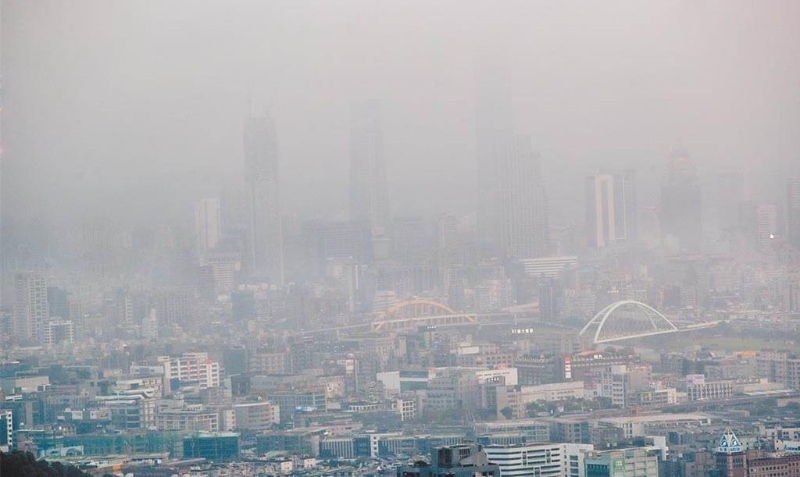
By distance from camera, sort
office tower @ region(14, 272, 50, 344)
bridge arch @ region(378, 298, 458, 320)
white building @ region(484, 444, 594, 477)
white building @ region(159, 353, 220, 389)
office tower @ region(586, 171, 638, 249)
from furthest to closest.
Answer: bridge arch @ region(378, 298, 458, 320) → office tower @ region(586, 171, 638, 249) → white building @ region(159, 353, 220, 389) → office tower @ region(14, 272, 50, 344) → white building @ region(484, 444, 594, 477)

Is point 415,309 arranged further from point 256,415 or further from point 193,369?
point 256,415

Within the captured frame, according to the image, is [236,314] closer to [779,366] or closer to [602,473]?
[779,366]

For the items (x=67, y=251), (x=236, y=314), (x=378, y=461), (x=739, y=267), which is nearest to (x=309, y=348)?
(x=236, y=314)

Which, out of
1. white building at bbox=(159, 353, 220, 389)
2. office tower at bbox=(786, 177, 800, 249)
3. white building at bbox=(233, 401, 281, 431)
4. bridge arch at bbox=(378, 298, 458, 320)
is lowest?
white building at bbox=(233, 401, 281, 431)

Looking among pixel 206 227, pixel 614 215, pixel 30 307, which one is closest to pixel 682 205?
pixel 614 215

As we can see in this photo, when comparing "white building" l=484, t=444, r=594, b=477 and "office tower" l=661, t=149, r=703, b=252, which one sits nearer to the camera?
"white building" l=484, t=444, r=594, b=477

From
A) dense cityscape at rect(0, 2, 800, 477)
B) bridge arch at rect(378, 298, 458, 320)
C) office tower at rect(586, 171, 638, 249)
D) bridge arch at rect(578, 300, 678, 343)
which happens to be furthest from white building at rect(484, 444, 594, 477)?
bridge arch at rect(378, 298, 458, 320)

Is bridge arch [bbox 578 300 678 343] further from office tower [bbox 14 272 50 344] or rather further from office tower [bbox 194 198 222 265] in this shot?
office tower [bbox 14 272 50 344]
